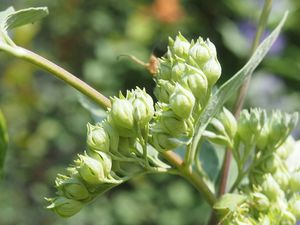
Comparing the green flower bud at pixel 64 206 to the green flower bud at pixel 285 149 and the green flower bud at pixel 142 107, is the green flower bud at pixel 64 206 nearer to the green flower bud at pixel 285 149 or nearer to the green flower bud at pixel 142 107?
the green flower bud at pixel 142 107

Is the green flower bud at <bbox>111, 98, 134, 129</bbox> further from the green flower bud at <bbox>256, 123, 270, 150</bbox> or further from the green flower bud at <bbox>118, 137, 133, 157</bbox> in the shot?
the green flower bud at <bbox>256, 123, 270, 150</bbox>

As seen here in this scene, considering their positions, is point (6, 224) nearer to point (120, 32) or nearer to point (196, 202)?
point (196, 202)

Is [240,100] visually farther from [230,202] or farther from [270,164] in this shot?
[230,202]

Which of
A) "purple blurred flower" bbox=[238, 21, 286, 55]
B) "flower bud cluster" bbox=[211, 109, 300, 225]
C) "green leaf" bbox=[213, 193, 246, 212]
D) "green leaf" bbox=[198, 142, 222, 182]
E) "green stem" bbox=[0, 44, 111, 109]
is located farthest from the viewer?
"purple blurred flower" bbox=[238, 21, 286, 55]

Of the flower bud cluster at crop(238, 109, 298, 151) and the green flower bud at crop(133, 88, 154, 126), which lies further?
the flower bud cluster at crop(238, 109, 298, 151)

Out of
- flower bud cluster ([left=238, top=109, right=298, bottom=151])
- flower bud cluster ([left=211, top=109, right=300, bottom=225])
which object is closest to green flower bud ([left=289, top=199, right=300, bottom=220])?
flower bud cluster ([left=211, top=109, right=300, bottom=225])

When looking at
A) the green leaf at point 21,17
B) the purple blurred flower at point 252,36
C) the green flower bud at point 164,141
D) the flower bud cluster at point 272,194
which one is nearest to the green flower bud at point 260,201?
the flower bud cluster at point 272,194

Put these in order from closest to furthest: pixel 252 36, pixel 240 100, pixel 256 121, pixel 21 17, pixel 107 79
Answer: pixel 21 17 < pixel 256 121 < pixel 240 100 < pixel 252 36 < pixel 107 79

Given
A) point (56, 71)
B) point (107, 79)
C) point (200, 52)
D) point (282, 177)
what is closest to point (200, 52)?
point (200, 52)
